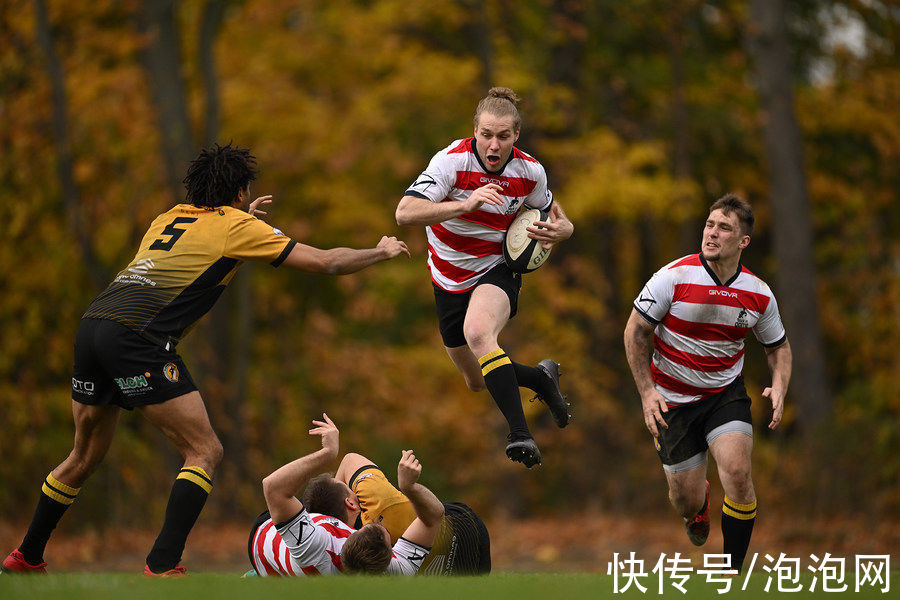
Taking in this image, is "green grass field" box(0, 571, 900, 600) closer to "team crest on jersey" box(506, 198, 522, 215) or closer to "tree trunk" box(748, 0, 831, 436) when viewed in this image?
"team crest on jersey" box(506, 198, 522, 215)

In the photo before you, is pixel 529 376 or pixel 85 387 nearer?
pixel 85 387

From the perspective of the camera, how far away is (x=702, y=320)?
7.60 meters

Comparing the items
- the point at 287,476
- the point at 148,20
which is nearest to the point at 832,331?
Result: the point at 148,20

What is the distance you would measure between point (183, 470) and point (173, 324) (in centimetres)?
85

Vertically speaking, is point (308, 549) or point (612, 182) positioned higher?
point (612, 182)

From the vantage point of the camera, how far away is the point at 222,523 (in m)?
16.6

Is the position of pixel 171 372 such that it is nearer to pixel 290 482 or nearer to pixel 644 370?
pixel 290 482

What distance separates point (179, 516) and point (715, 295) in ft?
12.1

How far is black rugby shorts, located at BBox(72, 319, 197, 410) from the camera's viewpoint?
6.46 meters

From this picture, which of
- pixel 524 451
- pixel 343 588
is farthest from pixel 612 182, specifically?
pixel 343 588

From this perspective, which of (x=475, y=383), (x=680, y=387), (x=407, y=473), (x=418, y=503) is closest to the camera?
(x=407, y=473)

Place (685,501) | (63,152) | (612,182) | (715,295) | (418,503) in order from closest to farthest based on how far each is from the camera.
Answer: (418,503), (715,295), (685,501), (63,152), (612,182)

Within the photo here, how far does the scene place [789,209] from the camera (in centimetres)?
1659

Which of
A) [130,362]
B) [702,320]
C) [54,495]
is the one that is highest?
[702,320]
